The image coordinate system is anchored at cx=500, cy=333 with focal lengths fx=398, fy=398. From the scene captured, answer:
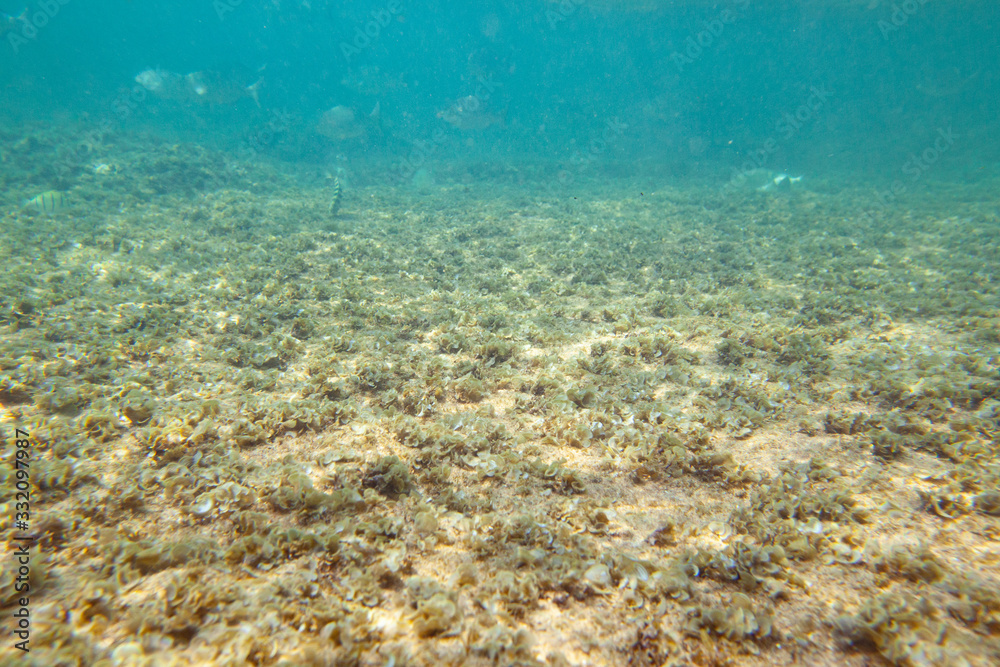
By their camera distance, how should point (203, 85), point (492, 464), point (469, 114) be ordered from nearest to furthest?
point (492, 464), point (203, 85), point (469, 114)

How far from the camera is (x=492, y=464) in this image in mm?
4488

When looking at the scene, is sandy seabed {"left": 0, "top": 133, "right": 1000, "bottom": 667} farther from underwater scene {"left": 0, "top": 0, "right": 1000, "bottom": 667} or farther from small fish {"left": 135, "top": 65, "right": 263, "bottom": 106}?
small fish {"left": 135, "top": 65, "right": 263, "bottom": 106}

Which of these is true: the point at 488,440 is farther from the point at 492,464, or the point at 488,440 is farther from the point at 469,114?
the point at 469,114

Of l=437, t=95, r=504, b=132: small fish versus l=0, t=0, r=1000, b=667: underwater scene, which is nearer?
l=0, t=0, r=1000, b=667: underwater scene

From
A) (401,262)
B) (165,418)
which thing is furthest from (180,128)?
(165,418)

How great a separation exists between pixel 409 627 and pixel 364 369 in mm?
3880

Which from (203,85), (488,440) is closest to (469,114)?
(203,85)

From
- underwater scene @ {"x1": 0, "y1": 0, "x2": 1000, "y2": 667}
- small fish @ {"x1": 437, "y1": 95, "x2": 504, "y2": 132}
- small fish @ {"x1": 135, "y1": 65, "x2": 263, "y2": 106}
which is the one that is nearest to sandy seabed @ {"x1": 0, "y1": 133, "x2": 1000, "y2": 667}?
underwater scene @ {"x1": 0, "y1": 0, "x2": 1000, "y2": 667}

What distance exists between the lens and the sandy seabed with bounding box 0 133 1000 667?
111 inches

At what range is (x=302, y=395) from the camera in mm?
5664

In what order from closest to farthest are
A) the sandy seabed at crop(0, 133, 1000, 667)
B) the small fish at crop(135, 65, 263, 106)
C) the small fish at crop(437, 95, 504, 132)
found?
the sandy seabed at crop(0, 133, 1000, 667)
the small fish at crop(135, 65, 263, 106)
the small fish at crop(437, 95, 504, 132)

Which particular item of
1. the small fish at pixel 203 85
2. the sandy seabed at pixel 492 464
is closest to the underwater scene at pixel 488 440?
the sandy seabed at pixel 492 464

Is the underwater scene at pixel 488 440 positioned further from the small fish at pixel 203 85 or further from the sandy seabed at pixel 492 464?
the small fish at pixel 203 85

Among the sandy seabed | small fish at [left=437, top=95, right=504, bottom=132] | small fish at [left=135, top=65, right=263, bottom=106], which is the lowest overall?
the sandy seabed
